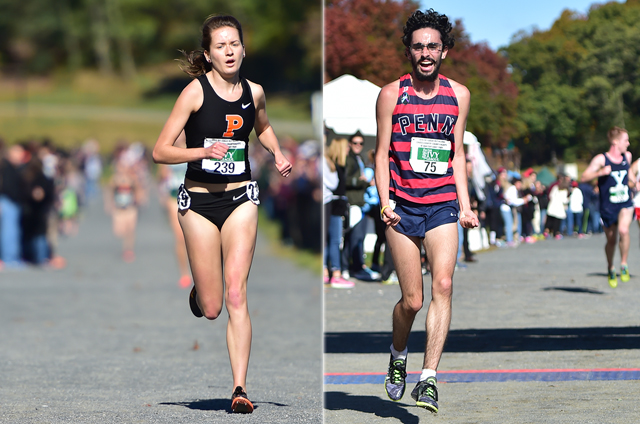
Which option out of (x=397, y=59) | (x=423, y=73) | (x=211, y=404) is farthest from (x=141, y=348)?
(x=423, y=73)

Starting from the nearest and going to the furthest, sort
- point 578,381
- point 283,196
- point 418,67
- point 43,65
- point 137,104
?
point 418,67
point 578,381
point 283,196
point 137,104
point 43,65

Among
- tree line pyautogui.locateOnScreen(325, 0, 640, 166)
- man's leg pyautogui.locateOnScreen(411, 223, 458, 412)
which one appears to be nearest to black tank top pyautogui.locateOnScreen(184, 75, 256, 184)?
tree line pyautogui.locateOnScreen(325, 0, 640, 166)

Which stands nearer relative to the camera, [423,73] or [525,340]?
[423,73]

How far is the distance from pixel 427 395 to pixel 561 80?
2099 millimetres

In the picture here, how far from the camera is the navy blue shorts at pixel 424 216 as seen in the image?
5.07 m

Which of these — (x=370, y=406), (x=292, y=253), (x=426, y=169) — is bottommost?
(x=292, y=253)

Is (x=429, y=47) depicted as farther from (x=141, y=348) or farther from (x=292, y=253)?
(x=292, y=253)

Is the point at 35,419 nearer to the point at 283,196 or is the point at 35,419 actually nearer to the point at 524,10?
the point at 524,10

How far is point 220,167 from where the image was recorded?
5262 millimetres

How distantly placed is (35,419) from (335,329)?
76.3 inches

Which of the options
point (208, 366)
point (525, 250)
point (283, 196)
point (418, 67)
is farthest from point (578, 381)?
point (283, 196)

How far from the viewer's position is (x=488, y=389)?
573 centimetres

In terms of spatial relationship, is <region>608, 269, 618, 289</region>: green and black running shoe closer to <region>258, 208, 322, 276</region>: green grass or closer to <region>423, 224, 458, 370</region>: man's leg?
<region>423, 224, 458, 370</region>: man's leg

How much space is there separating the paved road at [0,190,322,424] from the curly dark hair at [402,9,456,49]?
6.62 ft
